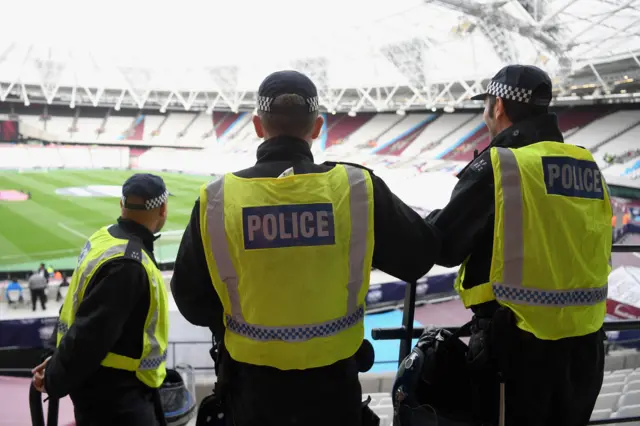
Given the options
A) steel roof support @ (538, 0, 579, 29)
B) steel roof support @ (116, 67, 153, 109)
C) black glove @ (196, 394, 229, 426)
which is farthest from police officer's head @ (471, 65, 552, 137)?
steel roof support @ (116, 67, 153, 109)

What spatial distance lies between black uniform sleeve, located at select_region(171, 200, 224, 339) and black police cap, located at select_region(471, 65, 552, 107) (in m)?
1.26

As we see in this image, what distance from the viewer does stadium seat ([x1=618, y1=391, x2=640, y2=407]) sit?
151 inches

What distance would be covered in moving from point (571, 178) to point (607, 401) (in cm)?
315

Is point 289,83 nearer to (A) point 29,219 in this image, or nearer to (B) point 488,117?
(B) point 488,117

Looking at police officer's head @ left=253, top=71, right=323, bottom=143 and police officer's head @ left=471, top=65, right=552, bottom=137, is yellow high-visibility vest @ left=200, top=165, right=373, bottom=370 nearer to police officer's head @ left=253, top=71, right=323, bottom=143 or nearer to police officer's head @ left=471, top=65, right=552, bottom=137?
police officer's head @ left=253, top=71, right=323, bottom=143

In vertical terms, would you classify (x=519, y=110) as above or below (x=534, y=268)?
above

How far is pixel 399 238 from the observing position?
166 cm

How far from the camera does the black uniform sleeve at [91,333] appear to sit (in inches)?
79.0

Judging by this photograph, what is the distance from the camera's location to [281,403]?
1.61 meters

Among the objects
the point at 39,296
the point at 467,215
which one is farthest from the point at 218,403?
the point at 39,296

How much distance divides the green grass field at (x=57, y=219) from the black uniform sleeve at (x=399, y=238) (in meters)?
13.3

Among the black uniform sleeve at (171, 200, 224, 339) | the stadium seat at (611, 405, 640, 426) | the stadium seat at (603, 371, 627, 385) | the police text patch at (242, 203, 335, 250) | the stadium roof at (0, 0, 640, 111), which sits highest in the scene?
the stadium roof at (0, 0, 640, 111)

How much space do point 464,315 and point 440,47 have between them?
71.9 ft

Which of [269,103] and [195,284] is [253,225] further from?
[269,103]
